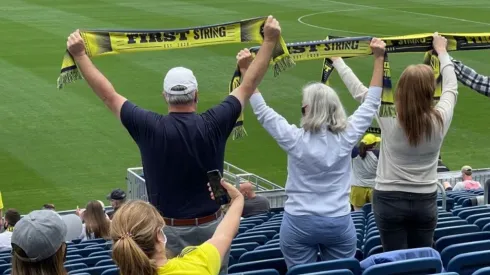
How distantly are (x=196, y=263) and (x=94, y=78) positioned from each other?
157cm

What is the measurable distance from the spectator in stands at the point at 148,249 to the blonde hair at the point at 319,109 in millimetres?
1646

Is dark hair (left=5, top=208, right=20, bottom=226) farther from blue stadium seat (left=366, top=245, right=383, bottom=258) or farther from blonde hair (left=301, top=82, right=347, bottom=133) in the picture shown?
blonde hair (left=301, top=82, right=347, bottom=133)

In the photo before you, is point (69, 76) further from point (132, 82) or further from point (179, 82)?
point (132, 82)

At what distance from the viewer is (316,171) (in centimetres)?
562

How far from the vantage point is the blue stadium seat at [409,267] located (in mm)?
4898

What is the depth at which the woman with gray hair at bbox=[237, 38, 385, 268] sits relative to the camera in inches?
220

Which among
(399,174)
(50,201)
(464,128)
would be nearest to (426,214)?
(399,174)

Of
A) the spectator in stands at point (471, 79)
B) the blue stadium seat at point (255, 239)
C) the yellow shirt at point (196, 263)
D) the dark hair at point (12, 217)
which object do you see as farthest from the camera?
the dark hair at point (12, 217)

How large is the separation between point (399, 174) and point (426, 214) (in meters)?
0.30

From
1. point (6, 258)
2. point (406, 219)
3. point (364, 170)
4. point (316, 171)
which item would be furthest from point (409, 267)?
point (364, 170)

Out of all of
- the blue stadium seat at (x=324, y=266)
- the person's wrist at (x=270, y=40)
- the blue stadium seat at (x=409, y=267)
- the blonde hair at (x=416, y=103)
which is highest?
the person's wrist at (x=270, y=40)

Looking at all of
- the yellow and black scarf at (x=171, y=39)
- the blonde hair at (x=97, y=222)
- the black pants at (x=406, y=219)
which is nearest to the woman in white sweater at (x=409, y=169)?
the black pants at (x=406, y=219)

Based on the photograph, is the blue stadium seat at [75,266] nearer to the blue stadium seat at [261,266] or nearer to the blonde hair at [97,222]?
the blue stadium seat at [261,266]

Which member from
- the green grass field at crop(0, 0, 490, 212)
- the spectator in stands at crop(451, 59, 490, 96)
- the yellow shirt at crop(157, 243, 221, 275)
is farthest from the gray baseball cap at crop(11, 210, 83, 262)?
the green grass field at crop(0, 0, 490, 212)
